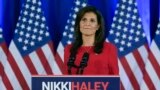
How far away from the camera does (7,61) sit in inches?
178

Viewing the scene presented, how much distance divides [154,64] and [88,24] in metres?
2.29

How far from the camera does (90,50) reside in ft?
7.54

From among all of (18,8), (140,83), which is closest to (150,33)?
(140,83)

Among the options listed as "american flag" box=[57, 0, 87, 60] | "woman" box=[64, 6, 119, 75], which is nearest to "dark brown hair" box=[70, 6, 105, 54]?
"woman" box=[64, 6, 119, 75]

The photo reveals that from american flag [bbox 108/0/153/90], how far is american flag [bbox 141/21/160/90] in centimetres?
7

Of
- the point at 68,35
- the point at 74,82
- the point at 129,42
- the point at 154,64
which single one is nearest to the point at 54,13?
the point at 68,35

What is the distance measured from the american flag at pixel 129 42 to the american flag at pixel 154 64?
0.23 feet

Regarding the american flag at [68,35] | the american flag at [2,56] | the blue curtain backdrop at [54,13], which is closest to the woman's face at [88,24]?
the american flag at [68,35]

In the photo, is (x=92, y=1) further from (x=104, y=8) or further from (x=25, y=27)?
(x=25, y=27)

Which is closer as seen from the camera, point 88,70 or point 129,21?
point 88,70

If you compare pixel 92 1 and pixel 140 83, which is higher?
pixel 92 1

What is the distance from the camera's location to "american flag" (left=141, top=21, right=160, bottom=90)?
14.5 feet

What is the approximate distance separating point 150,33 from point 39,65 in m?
1.38

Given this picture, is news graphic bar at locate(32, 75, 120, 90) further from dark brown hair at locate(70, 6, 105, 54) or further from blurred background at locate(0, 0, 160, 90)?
blurred background at locate(0, 0, 160, 90)
